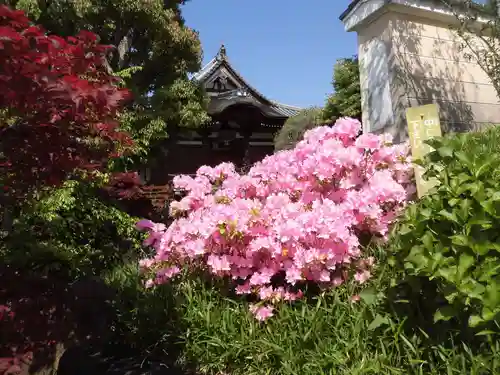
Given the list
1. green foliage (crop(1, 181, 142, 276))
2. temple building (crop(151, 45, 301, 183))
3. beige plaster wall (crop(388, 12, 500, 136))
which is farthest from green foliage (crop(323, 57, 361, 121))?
green foliage (crop(1, 181, 142, 276))

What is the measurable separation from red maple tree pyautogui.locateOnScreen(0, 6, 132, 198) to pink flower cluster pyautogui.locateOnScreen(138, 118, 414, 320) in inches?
35.4

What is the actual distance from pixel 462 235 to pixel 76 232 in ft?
14.9

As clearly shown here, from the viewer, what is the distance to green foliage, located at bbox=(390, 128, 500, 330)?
1673 millimetres

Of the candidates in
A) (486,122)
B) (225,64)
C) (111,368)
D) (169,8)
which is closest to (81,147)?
(111,368)

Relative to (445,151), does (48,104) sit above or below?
above

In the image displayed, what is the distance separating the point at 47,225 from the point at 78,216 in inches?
21.0

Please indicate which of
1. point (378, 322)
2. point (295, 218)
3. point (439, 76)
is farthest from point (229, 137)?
point (378, 322)

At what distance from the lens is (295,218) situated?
272 centimetres

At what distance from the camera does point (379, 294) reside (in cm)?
229

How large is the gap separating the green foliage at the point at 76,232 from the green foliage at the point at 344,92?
8919 mm

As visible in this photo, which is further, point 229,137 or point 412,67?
point 229,137

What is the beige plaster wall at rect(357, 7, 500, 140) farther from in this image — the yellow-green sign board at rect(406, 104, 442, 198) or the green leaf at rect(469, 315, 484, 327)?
the green leaf at rect(469, 315, 484, 327)

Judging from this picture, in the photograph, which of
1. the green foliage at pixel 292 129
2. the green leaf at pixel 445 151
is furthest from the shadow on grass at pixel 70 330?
the green foliage at pixel 292 129

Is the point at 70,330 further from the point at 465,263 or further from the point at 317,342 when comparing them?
the point at 465,263
